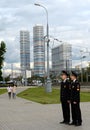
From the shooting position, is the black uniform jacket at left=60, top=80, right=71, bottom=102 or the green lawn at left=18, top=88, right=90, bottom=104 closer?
the black uniform jacket at left=60, top=80, right=71, bottom=102

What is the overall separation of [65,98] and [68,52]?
93229mm

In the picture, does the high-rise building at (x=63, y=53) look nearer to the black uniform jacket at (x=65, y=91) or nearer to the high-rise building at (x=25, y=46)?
the high-rise building at (x=25, y=46)

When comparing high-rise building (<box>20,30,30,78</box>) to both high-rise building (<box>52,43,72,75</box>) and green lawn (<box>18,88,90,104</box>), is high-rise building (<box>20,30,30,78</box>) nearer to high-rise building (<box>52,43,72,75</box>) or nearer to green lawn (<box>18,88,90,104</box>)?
high-rise building (<box>52,43,72,75</box>)

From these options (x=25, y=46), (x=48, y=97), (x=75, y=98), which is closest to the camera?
(x=75, y=98)

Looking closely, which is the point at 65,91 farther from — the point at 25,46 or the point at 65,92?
the point at 25,46

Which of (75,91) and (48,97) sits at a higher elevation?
(75,91)

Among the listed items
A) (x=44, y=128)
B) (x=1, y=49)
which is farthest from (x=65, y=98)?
(x=1, y=49)

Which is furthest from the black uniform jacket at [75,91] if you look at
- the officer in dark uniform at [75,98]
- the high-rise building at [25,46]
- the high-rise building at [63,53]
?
the high-rise building at [25,46]

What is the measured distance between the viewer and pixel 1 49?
188ft

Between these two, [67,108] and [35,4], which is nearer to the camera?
[67,108]

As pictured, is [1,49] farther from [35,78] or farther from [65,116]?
[35,78]

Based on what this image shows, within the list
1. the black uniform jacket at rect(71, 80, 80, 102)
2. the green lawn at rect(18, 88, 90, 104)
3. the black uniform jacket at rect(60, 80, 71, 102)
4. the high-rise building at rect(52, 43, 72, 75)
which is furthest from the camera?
the high-rise building at rect(52, 43, 72, 75)

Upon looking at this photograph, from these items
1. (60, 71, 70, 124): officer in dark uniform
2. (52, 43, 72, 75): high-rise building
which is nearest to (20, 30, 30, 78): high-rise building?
(52, 43, 72, 75): high-rise building

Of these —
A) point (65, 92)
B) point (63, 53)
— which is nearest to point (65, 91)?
point (65, 92)
